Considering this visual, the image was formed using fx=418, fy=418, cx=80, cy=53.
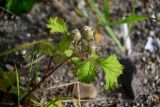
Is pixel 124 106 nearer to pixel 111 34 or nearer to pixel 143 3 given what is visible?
pixel 111 34

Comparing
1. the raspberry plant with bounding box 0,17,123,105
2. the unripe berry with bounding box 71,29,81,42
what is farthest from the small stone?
the unripe berry with bounding box 71,29,81,42

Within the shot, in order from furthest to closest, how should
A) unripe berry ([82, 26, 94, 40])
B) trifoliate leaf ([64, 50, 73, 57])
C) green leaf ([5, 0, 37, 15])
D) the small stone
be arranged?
green leaf ([5, 0, 37, 15]), the small stone, trifoliate leaf ([64, 50, 73, 57]), unripe berry ([82, 26, 94, 40])

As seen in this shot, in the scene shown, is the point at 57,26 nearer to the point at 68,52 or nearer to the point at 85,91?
the point at 68,52

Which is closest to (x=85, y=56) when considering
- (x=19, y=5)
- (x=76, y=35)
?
(x=76, y=35)

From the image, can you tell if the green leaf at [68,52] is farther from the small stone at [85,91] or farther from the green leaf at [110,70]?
the small stone at [85,91]

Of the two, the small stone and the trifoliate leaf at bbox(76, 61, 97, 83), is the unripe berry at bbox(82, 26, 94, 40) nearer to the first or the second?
the trifoliate leaf at bbox(76, 61, 97, 83)

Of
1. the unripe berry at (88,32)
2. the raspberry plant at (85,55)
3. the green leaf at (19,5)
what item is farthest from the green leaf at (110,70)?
the green leaf at (19,5)

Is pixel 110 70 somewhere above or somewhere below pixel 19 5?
below
